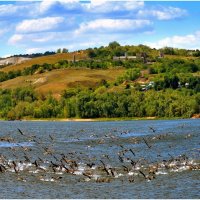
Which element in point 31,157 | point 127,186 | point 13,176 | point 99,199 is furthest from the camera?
point 31,157

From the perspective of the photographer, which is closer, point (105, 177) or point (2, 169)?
point (105, 177)

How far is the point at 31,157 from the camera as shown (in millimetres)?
79812

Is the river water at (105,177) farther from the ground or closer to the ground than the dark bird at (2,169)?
closer to the ground

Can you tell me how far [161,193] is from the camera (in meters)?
49.9

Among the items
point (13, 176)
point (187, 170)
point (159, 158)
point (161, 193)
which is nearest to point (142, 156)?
point (159, 158)

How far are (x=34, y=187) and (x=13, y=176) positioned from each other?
279 inches

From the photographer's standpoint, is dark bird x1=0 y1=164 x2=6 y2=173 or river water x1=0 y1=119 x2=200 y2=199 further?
dark bird x1=0 y1=164 x2=6 y2=173

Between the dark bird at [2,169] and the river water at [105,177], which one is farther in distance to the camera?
the dark bird at [2,169]

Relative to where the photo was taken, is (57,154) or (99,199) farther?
(57,154)

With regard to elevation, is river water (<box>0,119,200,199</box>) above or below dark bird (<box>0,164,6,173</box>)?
below

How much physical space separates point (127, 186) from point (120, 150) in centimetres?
3407

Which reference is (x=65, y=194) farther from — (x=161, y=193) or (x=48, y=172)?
(x=48, y=172)

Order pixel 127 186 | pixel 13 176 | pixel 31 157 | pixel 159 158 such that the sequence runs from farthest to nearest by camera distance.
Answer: pixel 31 157, pixel 159 158, pixel 13 176, pixel 127 186

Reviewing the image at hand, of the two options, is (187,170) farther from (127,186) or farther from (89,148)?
(89,148)
